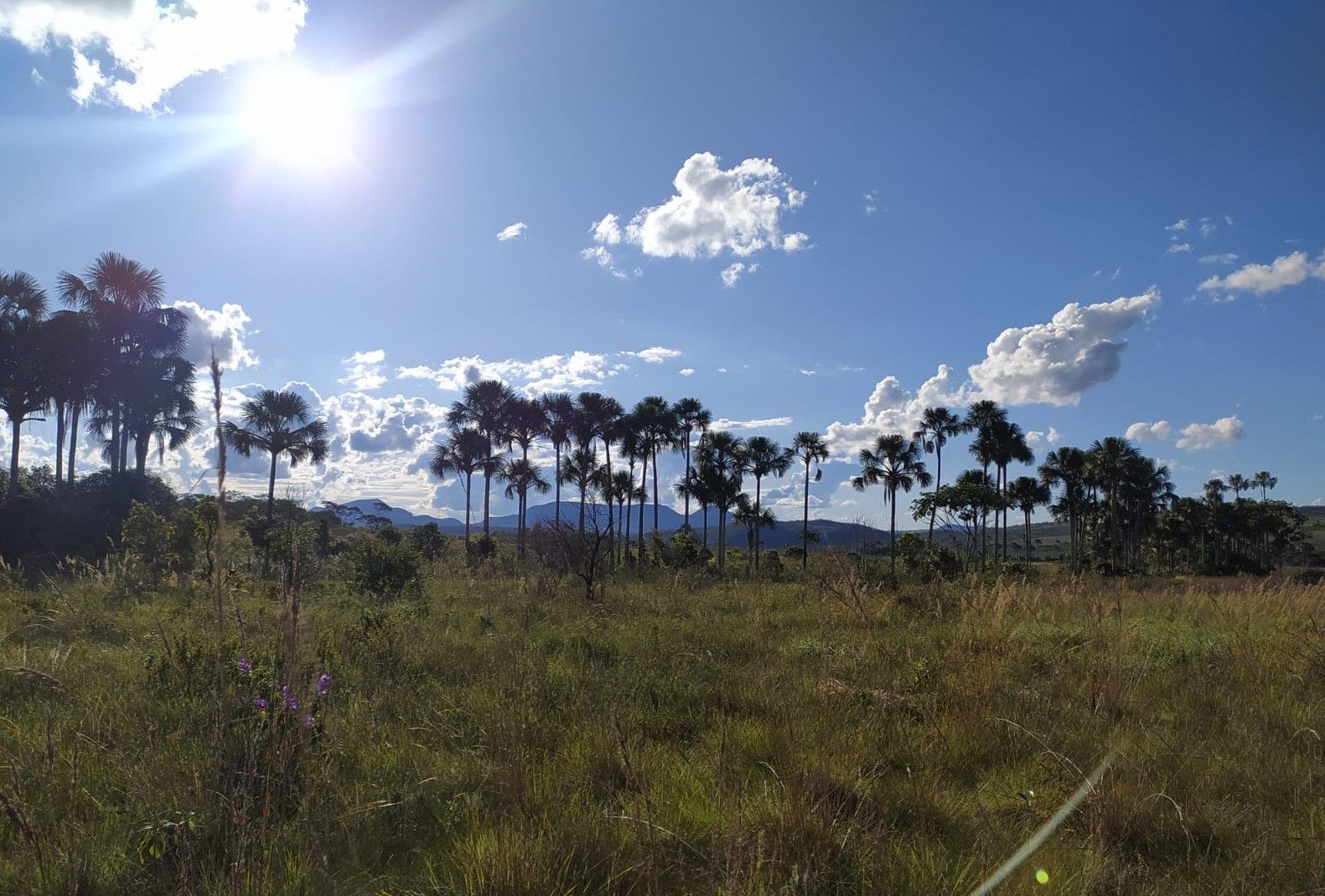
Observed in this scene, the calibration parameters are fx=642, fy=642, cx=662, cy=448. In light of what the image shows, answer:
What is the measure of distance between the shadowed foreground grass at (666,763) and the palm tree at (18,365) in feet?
100

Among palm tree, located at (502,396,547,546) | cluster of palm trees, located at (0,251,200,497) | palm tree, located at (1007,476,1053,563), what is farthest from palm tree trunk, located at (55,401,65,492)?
palm tree, located at (1007,476,1053,563)

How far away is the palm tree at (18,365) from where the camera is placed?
28.0 metres

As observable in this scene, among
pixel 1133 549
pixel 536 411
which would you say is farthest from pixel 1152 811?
pixel 1133 549

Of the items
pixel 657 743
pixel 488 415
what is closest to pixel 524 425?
pixel 488 415

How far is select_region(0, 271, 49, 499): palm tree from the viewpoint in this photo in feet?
91.8

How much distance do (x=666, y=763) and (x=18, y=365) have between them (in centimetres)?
3793

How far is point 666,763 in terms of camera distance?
348 cm

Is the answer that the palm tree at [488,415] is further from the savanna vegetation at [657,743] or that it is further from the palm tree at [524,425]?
the savanna vegetation at [657,743]

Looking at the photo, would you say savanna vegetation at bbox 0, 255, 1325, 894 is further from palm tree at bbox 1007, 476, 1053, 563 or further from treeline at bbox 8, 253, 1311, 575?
palm tree at bbox 1007, 476, 1053, 563

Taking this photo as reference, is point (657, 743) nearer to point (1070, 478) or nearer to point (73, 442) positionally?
point (73, 442)

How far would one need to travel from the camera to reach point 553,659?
252 inches

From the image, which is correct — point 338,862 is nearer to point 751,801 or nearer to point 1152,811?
point 751,801

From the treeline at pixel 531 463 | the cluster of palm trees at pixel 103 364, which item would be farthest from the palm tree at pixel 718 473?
the cluster of palm trees at pixel 103 364

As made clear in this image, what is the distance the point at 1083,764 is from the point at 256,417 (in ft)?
124
